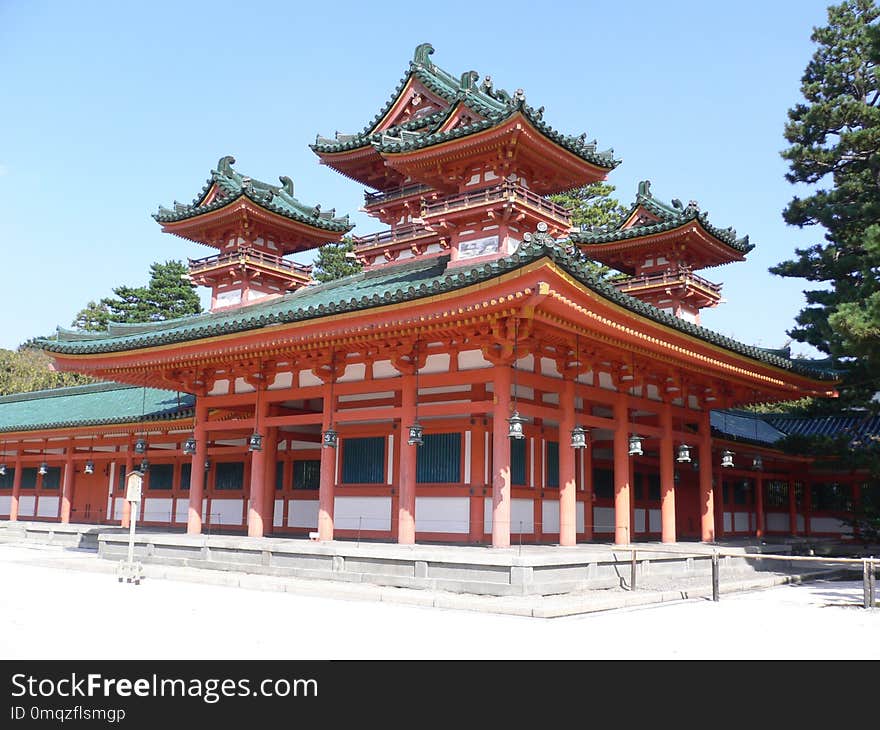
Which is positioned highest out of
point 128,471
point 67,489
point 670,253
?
point 670,253

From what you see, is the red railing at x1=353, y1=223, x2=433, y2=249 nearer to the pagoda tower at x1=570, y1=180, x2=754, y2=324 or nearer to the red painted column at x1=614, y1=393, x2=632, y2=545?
the pagoda tower at x1=570, y1=180, x2=754, y2=324

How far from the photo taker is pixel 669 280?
27.5m

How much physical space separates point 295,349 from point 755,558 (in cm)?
1296

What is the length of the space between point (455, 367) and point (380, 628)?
7.86m

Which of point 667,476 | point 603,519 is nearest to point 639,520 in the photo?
point 603,519

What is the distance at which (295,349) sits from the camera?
65.2 ft

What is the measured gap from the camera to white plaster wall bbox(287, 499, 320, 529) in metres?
23.4

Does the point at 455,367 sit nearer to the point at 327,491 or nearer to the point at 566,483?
the point at 566,483

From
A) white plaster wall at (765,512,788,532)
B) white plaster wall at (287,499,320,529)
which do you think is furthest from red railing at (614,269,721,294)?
white plaster wall at (287,499,320,529)

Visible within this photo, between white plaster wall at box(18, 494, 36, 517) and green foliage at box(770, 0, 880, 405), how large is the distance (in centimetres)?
3298

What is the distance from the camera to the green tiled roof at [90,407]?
102ft

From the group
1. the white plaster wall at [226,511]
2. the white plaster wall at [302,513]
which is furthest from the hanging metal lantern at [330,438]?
the white plaster wall at [226,511]

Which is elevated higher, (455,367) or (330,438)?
(455,367)
